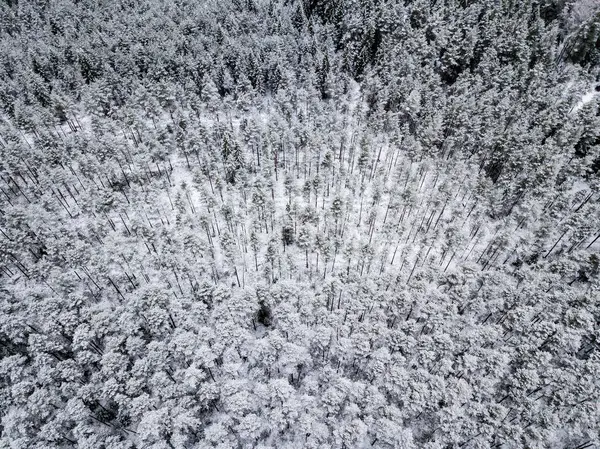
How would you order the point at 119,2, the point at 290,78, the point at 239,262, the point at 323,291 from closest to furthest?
the point at 323,291
the point at 239,262
the point at 290,78
the point at 119,2

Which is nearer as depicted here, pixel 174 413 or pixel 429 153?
pixel 174 413

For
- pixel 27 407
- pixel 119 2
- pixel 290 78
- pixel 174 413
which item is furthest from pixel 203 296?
pixel 119 2

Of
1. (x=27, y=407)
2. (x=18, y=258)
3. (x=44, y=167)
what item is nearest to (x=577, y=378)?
(x=27, y=407)

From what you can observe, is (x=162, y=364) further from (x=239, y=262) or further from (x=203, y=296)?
(x=239, y=262)

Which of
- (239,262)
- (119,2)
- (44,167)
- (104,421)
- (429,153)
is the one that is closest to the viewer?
(104,421)

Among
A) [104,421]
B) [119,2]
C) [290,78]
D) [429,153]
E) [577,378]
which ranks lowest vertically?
[104,421]

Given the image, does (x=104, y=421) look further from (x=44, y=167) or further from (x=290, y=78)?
(x=290, y=78)

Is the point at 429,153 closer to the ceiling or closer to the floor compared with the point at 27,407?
closer to the ceiling
